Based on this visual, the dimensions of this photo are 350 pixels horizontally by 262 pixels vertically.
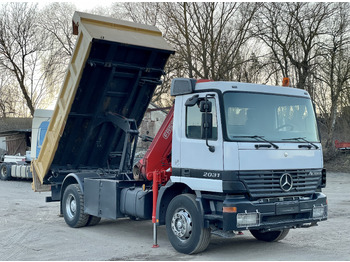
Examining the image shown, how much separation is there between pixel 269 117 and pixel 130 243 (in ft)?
11.1

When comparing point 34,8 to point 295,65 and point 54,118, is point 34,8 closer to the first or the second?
point 295,65

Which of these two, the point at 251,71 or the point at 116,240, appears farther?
the point at 251,71

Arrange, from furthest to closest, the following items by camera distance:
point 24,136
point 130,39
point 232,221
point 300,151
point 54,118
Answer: point 24,136 → point 54,118 → point 130,39 → point 300,151 → point 232,221

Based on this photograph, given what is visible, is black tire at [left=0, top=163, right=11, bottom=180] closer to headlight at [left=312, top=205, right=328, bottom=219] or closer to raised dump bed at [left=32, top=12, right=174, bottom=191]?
raised dump bed at [left=32, top=12, right=174, bottom=191]

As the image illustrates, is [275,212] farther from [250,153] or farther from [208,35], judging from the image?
[208,35]

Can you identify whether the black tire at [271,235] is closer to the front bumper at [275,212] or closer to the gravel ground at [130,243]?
the gravel ground at [130,243]

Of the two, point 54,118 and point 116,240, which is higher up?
point 54,118

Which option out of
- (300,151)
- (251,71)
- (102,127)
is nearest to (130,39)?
(102,127)

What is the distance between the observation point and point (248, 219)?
742cm

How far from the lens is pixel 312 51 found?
91.2ft

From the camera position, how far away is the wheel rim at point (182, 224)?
26.1 ft

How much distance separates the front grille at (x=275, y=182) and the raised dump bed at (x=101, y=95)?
3.72 metres

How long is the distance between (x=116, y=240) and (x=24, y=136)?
23.4 meters

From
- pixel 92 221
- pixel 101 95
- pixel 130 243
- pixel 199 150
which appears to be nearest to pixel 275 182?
pixel 199 150
